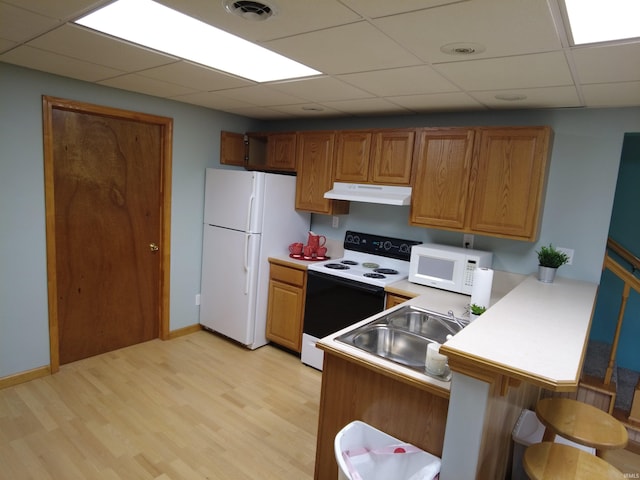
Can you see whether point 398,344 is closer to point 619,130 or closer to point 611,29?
point 611,29

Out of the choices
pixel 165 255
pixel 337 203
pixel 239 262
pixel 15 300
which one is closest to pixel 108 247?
pixel 165 255

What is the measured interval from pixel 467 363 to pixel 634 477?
1777 millimetres

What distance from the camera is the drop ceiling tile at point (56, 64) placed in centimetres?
227

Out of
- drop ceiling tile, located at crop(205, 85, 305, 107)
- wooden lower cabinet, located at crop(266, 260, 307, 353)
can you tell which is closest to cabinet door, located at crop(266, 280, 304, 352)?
wooden lower cabinet, located at crop(266, 260, 307, 353)

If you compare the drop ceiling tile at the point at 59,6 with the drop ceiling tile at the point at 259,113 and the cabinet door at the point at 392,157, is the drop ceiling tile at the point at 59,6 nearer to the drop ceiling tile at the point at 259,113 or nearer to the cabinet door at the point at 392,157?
the drop ceiling tile at the point at 259,113

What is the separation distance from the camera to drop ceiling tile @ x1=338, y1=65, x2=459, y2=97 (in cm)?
211

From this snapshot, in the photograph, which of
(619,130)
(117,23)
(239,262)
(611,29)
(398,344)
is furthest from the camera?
(239,262)

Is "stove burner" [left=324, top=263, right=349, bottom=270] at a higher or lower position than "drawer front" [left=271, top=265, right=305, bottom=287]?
higher

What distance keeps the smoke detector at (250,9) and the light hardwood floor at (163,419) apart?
7.46ft

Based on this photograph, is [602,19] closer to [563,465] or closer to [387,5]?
[387,5]

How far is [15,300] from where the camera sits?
2.81 meters

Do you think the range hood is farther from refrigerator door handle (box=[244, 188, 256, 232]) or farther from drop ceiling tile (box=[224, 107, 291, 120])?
drop ceiling tile (box=[224, 107, 291, 120])

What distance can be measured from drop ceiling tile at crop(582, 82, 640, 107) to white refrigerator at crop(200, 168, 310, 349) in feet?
7.84

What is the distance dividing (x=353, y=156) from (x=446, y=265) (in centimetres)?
121
